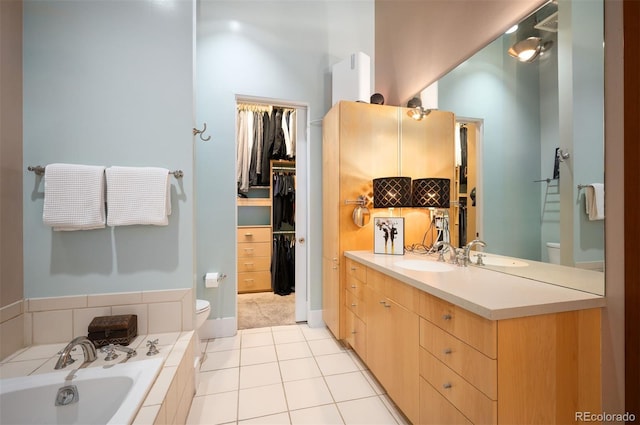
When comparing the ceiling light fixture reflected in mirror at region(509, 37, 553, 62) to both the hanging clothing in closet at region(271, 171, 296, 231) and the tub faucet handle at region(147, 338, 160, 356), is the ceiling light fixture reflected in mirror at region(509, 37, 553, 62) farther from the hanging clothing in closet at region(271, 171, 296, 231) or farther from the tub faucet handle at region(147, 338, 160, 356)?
the hanging clothing in closet at region(271, 171, 296, 231)

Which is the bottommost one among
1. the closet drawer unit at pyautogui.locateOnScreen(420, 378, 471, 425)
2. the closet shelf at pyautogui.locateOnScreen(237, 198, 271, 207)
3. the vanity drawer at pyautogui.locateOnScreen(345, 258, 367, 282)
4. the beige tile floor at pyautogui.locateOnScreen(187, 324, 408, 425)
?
the beige tile floor at pyautogui.locateOnScreen(187, 324, 408, 425)

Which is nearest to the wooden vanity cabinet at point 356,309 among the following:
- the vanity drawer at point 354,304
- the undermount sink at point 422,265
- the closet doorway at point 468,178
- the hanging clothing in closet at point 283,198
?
the vanity drawer at point 354,304

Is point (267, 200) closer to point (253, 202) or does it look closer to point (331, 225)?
point (253, 202)

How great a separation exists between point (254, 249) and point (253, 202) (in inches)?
28.2

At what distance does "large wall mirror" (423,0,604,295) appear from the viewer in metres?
1.15

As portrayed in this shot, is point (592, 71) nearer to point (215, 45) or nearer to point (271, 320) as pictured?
point (215, 45)

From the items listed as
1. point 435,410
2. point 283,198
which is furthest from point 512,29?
point 283,198

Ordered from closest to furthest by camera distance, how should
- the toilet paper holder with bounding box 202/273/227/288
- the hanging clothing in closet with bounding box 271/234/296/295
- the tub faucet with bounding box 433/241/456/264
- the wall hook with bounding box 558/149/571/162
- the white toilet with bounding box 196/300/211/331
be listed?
1. the wall hook with bounding box 558/149/571/162
2. the tub faucet with bounding box 433/241/456/264
3. the white toilet with bounding box 196/300/211/331
4. the toilet paper holder with bounding box 202/273/227/288
5. the hanging clothing in closet with bounding box 271/234/296/295

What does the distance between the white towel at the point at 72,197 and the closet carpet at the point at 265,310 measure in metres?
1.87

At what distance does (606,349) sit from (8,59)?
3155 millimetres

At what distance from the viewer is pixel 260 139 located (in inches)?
150

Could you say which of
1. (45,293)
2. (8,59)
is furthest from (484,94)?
(45,293)

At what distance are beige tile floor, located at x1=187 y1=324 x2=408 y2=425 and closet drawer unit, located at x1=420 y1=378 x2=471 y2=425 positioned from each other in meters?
0.35

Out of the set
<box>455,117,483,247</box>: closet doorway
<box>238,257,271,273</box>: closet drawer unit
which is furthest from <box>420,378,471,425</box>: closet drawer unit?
<box>238,257,271,273</box>: closet drawer unit
